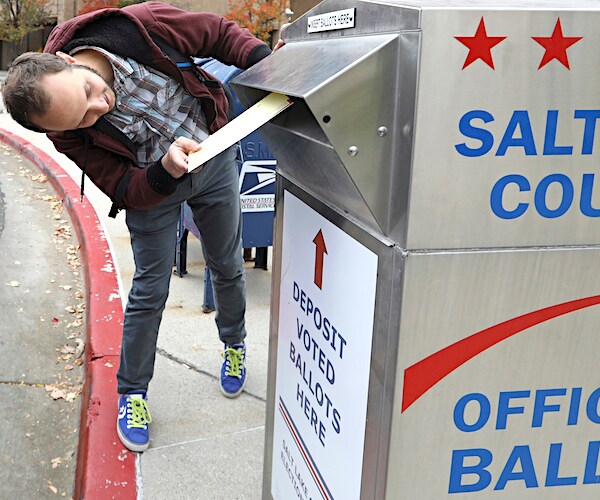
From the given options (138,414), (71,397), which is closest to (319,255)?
(138,414)

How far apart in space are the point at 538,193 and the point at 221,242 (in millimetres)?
1773

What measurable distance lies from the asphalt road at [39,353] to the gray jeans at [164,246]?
0.49 m

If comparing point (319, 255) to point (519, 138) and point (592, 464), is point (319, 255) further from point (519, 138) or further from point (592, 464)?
point (592, 464)

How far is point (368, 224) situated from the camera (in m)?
1.39

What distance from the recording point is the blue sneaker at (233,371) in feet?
10.4

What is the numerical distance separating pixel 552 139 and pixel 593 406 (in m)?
0.56

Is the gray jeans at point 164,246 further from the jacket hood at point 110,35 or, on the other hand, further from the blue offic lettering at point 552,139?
the blue offic lettering at point 552,139

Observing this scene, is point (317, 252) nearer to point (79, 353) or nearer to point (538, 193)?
point (538, 193)

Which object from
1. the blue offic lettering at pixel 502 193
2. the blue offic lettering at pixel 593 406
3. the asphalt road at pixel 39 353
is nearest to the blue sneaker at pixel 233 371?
the asphalt road at pixel 39 353

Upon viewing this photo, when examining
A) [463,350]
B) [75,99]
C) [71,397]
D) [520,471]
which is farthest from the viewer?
→ [71,397]

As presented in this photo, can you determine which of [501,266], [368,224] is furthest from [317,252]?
[501,266]

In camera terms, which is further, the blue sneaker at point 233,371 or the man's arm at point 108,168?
the blue sneaker at point 233,371

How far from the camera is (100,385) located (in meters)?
3.20

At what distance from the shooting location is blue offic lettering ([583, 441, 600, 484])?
4.77 feet
